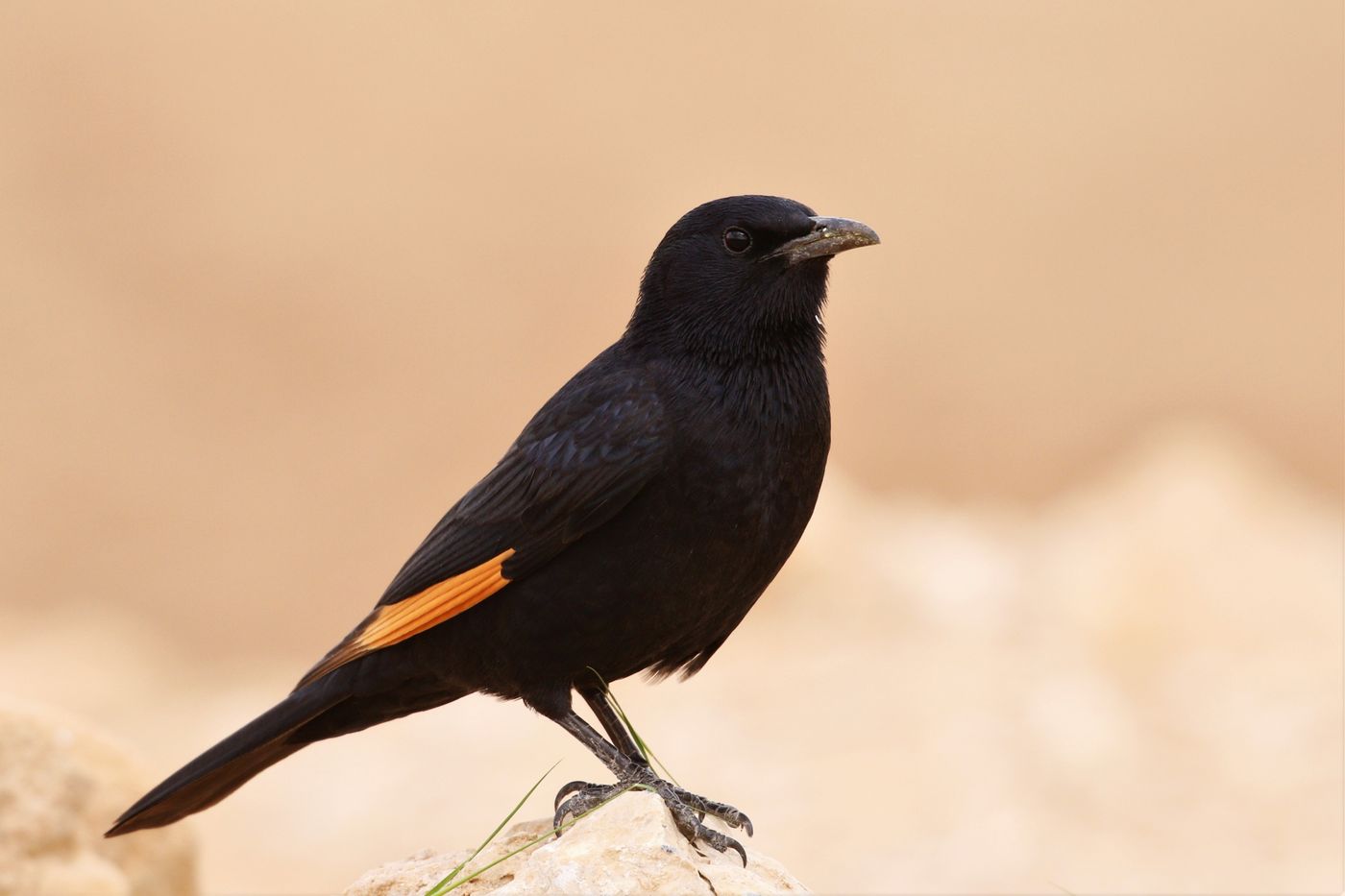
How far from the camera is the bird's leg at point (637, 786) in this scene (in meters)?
4.23

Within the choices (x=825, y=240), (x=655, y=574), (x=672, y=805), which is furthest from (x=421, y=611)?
(x=825, y=240)

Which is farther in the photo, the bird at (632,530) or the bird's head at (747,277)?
the bird's head at (747,277)

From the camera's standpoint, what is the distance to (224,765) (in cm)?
486

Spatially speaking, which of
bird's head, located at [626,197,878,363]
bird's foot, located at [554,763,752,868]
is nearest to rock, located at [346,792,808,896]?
bird's foot, located at [554,763,752,868]

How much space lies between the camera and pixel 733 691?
11258 mm

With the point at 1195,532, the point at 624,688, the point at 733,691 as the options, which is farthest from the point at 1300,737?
the point at 624,688

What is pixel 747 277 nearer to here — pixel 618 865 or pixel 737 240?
pixel 737 240

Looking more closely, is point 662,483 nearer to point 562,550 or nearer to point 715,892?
point 562,550

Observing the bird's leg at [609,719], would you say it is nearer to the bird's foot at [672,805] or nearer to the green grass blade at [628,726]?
the green grass blade at [628,726]

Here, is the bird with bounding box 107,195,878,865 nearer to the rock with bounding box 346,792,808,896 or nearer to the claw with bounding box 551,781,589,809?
the claw with bounding box 551,781,589,809

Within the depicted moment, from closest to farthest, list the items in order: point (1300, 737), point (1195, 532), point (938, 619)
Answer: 1. point (1300, 737)
2. point (938, 619)
3. point (1195, 532)

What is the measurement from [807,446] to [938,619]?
309 inches

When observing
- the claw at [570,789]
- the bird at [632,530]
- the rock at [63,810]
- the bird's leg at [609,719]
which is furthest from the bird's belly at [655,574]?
the rock at [63,810]

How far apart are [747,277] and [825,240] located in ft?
0.90
